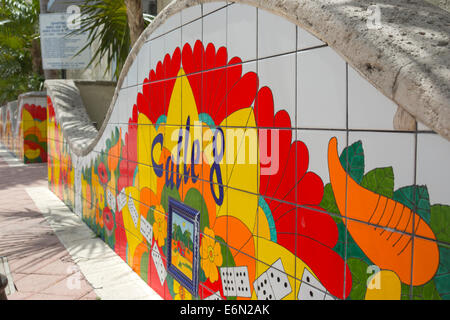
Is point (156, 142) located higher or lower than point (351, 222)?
higher

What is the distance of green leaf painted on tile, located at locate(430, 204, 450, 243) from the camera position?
1118 mm

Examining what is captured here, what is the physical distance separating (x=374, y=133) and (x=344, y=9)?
1.29 ft

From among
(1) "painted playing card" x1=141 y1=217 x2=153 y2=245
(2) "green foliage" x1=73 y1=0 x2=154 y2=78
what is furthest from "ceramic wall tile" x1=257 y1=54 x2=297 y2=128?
(2) "green foliage" x1=73 y1=0 x2=154 y2=78

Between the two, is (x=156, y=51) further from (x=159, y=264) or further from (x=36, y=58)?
(x=36, y=58)

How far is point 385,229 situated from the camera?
1.29 metres

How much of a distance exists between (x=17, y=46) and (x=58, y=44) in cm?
680

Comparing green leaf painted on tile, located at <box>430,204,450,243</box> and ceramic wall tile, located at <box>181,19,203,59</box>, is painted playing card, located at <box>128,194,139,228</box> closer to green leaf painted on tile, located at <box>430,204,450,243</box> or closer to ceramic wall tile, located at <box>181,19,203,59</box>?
ceramic wall tile, located at <box>181,19,203,59</box>

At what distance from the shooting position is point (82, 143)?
16.5ft

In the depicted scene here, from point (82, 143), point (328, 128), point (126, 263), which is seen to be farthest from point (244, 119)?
point (82, 143)

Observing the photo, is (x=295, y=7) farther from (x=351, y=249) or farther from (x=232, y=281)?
(x=232, y=281)

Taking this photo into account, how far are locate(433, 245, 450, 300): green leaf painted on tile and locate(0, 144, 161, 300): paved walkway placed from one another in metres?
2.15

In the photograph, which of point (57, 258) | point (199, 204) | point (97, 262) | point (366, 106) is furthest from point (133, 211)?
point (366, 106)

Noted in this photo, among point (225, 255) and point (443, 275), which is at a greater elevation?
point (443, 275)

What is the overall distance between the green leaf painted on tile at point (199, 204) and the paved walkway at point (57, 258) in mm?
873
